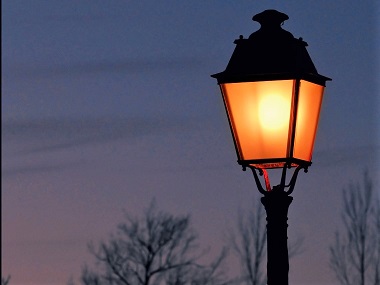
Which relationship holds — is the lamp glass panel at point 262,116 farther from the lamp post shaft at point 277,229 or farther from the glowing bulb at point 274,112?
the lamp post shaft at point 277,229

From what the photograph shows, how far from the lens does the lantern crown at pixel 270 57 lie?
8859mm

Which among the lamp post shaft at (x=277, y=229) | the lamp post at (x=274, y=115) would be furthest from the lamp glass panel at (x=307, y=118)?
the lamp post shaft at (x=277, y=229)

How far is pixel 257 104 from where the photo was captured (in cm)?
880

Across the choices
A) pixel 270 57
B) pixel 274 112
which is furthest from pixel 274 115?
pixel 270 57

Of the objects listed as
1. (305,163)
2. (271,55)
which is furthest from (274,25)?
(305,163)

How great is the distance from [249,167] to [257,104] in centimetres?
42

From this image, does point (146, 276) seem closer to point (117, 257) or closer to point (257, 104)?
point (117, 257)

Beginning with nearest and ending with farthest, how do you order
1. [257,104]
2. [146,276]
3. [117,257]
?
1. [257,104]
2. [146,276]
3. [117,257]

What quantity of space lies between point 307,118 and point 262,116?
308 mm

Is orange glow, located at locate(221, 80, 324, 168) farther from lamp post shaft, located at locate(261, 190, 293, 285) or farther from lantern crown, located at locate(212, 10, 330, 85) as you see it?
lamp post shaft, located at locate(261, 190, 293, 285)

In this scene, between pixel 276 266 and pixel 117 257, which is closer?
pixel 276 266

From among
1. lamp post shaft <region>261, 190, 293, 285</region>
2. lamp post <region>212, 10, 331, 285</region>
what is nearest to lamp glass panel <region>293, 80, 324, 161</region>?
lamp post <region>212, 10, 331, 285</region>

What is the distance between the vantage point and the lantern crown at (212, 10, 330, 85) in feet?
29.1

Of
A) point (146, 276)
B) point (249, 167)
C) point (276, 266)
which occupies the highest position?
point (146, 276)
